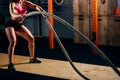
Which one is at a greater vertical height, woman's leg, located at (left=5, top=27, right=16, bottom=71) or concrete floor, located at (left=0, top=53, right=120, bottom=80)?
woman's leg, located at (left=5, top=27, right=16, bottom=71)

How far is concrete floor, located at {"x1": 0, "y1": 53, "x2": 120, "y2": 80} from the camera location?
6.81 m

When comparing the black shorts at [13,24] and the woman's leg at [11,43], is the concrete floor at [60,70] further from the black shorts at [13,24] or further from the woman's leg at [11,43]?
the black shorts at [13,24]

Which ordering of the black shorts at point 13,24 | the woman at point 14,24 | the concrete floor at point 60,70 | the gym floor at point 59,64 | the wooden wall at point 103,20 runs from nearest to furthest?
1. the concrete floor at point 60,70
2. the gym floor at point 59,64
3. the woman at point 14,24
4. the black shorts at point 13,24
5. the wooden wall at point 103,20

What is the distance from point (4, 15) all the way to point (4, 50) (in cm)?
372

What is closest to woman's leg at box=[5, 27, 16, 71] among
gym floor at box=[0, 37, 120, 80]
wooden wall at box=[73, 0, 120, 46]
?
gym floor at box=[0, 37, 120, 80]

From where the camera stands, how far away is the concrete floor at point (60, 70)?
22.3 ft

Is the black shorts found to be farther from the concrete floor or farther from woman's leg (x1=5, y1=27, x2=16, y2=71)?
the concrete floor

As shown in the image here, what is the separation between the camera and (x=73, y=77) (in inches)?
267

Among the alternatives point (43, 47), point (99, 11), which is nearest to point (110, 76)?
point (99, 11)

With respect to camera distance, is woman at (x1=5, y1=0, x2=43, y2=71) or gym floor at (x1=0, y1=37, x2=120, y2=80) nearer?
gym floor at (x1=0, y1=37, x2=120, y2=80)

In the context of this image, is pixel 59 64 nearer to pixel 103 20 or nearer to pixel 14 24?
pixel 14 24

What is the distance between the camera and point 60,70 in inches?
297

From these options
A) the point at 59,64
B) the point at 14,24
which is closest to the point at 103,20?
A: the point at 59,64

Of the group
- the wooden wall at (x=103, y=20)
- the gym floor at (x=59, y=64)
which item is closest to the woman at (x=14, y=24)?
the gym floor at (x=59, y=64)
